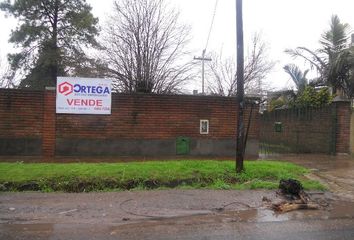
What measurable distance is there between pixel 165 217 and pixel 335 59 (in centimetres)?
1432

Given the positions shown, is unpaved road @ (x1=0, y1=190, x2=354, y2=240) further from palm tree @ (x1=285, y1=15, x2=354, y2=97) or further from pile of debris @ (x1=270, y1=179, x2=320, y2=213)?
palm tree @ (x1=285, y1=15, x2=354, y2=97)

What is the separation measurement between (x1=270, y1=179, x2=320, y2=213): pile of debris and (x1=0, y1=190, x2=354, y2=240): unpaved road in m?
0.19

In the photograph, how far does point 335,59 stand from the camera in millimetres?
18422

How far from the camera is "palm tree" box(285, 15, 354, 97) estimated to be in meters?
18.1

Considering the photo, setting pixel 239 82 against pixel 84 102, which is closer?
pixel 239 82

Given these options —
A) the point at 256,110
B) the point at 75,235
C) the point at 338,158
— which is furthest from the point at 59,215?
the point at 338,158

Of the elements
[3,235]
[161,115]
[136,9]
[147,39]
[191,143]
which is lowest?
[3,235]

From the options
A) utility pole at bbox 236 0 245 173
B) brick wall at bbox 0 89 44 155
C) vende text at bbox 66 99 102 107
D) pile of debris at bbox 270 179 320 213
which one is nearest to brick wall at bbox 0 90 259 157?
brick wall at bbox 0 89 44 155

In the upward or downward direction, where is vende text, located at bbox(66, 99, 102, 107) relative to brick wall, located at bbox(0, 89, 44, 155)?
upward

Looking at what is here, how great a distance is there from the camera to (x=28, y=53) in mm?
30609

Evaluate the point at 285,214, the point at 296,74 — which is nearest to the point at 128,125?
the point at 285,214

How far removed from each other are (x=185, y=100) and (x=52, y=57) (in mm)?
17307

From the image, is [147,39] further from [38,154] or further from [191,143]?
[38,154]

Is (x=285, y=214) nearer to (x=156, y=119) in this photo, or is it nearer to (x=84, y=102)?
(x=156, y=119)
